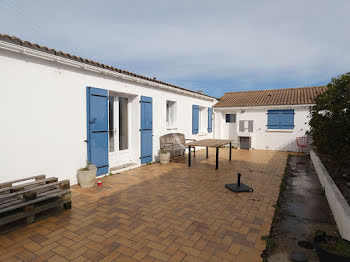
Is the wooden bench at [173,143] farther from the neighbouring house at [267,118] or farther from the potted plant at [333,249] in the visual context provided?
the potted plant at [333,249]

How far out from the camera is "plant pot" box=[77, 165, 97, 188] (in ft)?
14.9

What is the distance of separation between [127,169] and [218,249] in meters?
4.41

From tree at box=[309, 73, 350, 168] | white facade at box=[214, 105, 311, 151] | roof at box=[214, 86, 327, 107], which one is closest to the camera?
tree at box=[309, 73, 350, 168]

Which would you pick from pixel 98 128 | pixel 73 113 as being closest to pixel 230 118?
pixel 98 128

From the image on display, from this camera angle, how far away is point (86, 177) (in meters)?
4.55

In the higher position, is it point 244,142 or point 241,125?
point 241,125

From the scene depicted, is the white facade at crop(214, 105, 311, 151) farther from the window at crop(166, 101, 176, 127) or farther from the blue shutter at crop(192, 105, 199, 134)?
the window at crop(166, 101, 176, 127)

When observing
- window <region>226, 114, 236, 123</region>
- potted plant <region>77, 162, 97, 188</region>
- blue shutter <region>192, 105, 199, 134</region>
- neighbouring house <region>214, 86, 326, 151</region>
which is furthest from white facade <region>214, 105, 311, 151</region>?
potted plant <region>77, 162, 97, 188</region>

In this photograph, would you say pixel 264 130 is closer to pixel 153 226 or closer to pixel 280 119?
pixel 280 119

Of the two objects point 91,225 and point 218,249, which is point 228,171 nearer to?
point 218,249

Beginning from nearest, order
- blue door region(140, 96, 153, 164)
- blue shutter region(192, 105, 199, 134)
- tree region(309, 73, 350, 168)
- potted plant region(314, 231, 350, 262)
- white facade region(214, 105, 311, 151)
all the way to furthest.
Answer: potted plant region(314, 231, 350, 262) → tree region(309, 73, 350, 168) → blue door region(140, 96, 153, 164) → blue shutter region(192, 105, 199, 134) → white facade region(214, 105, 311, 151)

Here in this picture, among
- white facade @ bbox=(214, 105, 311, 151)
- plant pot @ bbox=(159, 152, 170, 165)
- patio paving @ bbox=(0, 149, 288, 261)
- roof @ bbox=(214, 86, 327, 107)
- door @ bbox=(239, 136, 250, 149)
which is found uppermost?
roof @ bbox=(214, 86, 327, 107)

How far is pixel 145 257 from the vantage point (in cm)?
221

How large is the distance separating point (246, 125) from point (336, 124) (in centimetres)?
772
